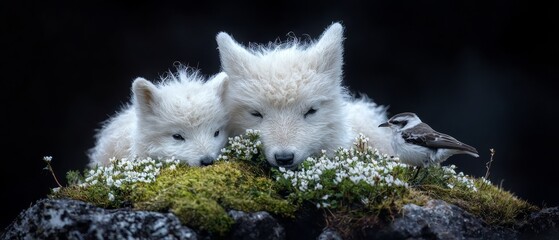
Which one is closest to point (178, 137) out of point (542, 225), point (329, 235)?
point (329, 235)

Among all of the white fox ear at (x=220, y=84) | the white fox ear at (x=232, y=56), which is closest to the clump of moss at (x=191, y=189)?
the white fox ear at (x=220, y=84)

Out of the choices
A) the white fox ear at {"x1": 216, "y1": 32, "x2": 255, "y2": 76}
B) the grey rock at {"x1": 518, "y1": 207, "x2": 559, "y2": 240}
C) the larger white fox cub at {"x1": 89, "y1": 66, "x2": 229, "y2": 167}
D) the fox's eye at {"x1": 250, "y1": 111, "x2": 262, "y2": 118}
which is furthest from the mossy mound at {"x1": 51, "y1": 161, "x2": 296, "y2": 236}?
the grey rock at {"x1": 518, "y1": 207, "x2": 559, "y2": 240}

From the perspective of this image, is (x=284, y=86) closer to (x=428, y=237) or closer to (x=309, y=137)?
(x=309, y=137)

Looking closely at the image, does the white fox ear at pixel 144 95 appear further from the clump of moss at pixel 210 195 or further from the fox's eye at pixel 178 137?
the clump of moss at pixel 210 195

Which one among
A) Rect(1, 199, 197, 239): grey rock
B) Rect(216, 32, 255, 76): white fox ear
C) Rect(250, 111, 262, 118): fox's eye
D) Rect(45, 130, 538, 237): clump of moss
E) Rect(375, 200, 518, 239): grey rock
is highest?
Rect(216, 32, 255, 76): white fox ear

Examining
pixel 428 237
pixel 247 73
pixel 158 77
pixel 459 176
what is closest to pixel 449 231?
pixel 428 237

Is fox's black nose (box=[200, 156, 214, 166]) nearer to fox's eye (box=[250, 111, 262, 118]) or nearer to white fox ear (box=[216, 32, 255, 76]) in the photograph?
fox's eye (box=[250, 111, 262, 118])
